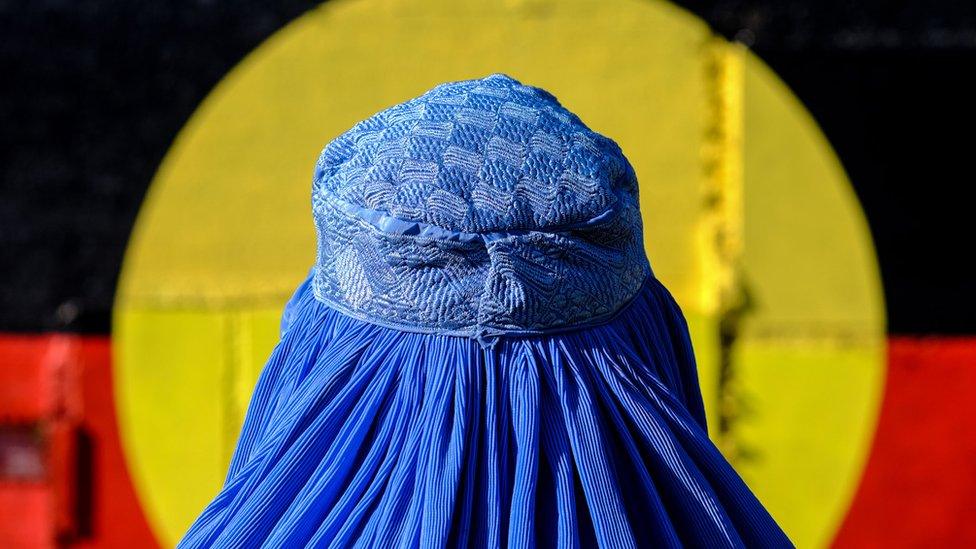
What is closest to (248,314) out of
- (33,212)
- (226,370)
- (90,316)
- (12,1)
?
(226,370)

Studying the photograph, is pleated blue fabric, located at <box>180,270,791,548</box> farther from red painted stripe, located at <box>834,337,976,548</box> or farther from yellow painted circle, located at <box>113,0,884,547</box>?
red painted stripe, located at <box>834,337,976,548</box>

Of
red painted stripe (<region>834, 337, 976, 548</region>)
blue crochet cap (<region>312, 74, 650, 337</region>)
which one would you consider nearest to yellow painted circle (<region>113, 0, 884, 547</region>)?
red painted stripe (<region>834, 337, 976, 548</region>)

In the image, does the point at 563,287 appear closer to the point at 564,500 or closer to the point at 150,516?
the point at 564,500

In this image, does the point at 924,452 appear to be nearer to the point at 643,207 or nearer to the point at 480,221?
the point at 643,207

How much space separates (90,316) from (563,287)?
152cm

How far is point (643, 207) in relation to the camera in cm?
181

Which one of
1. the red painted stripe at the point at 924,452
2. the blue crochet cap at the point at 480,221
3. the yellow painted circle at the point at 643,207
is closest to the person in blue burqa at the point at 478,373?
the blue crochet cap at the point at 480,221

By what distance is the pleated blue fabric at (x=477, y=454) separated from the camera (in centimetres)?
57

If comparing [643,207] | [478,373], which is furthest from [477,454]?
[643,207]

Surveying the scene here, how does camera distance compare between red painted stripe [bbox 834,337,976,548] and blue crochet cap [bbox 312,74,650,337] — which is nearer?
blue crochet cap [bbox 312,74,650,337]

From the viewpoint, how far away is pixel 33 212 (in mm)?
1920

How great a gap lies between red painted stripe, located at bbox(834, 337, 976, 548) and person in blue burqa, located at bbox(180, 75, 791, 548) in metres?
1.36

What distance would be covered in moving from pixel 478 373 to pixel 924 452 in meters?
1.50

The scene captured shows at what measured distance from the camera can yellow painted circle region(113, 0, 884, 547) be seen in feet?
5.95
